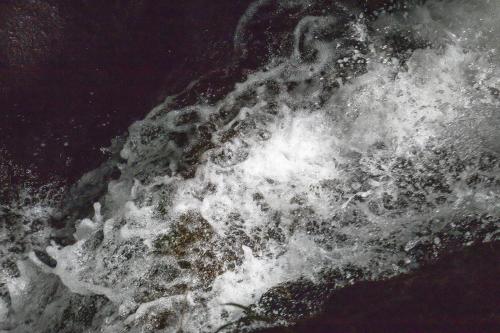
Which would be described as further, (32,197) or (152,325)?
(32,197)

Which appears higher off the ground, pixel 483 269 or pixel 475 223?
pixel 475 223

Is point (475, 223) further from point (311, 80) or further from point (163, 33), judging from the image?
point (163, 33)

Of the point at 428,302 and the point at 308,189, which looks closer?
the point at 428,302

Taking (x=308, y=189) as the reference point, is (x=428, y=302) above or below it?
below

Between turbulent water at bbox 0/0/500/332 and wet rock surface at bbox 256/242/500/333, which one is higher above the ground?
turbulent water at bbox 0/0/500/332

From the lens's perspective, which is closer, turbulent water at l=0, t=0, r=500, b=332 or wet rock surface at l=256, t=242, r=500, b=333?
wet rock surface at l=256, t=242, r=500, b=333

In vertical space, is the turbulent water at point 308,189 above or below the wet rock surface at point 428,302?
above

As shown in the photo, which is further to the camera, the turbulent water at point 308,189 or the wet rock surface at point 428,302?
the turbulent water at point 308,189

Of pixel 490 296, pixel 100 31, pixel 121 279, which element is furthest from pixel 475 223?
pixel 100 31
